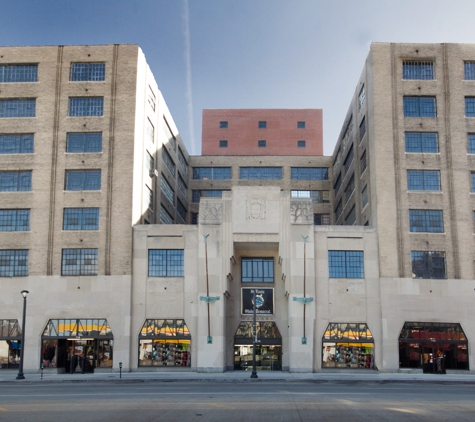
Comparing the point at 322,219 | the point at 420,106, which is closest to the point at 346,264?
the point at 420,106

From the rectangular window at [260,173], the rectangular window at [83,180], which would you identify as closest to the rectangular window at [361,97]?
the rectangular window at [260,173]

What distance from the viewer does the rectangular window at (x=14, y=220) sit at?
50.3 metres

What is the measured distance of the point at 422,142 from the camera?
5162cm

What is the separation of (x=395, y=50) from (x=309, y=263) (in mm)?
19527

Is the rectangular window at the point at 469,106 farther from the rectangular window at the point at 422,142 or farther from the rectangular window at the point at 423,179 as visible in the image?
the rectangular window at the point at 423,179

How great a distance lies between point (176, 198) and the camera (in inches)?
2623

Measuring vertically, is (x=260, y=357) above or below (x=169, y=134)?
below

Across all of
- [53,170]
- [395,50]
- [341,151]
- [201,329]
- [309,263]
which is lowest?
[201,329]

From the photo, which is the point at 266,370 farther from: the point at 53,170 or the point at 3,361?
the point at 53,170

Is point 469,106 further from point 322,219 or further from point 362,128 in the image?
point 322,219

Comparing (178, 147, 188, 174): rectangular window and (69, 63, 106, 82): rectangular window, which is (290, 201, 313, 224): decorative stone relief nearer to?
(69, 63, 106, 82): rectangular window

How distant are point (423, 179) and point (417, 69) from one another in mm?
9557

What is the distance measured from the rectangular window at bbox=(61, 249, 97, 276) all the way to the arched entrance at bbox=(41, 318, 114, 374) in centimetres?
377

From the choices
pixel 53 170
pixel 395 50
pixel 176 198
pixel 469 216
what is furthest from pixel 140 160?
pixel 469 216
